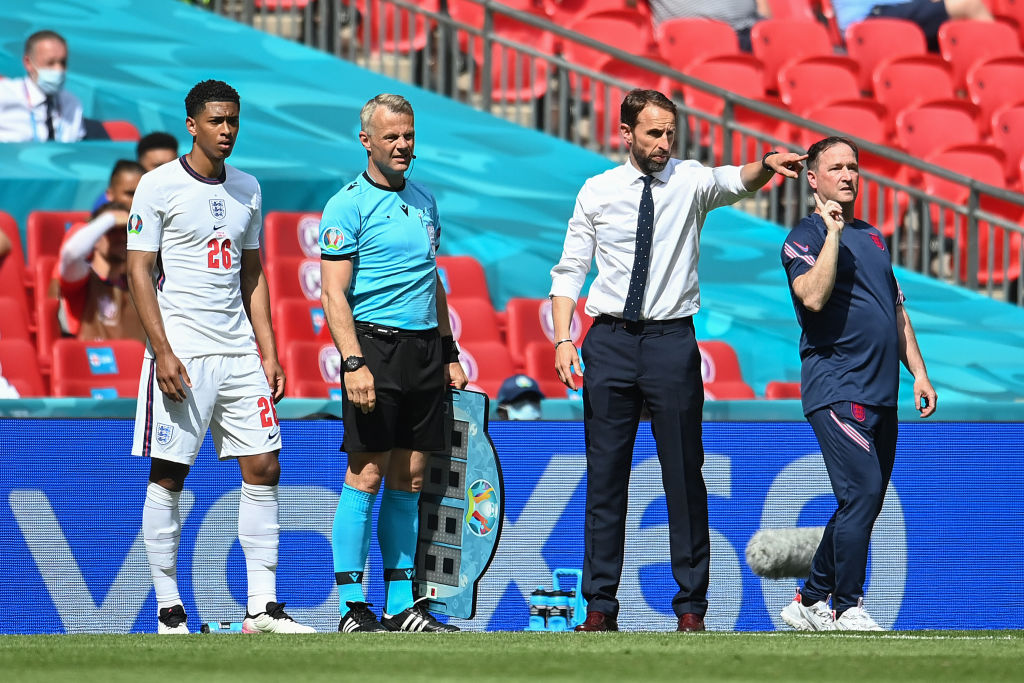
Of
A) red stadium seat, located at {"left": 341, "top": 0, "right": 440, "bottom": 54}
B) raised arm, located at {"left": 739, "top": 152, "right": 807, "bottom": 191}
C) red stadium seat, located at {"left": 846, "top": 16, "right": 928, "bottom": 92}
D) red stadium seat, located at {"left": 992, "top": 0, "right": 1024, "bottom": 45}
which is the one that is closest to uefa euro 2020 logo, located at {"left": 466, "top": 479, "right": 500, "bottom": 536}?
raised arm, located at {"left": 739, "top": 152, "right": 807, "bottom": 191}

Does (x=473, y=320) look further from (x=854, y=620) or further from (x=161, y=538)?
(x=854, y=620)

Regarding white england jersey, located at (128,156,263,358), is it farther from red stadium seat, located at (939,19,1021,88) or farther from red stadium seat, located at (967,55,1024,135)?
red stadium seat, located at (939,19,1021,88)

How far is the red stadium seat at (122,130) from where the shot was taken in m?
11.4

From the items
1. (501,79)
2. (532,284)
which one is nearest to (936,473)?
(532,284)

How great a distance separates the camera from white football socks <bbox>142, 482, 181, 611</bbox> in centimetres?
584

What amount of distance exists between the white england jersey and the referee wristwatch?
1.47 feet

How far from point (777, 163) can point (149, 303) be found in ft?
7.41

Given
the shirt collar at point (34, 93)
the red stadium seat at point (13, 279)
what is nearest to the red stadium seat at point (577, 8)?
the shirt collar at point (34, 93)

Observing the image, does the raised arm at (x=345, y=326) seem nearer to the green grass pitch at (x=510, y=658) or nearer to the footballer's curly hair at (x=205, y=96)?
the footballer's curly hair at (x=205, y=96)

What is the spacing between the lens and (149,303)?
226 inches

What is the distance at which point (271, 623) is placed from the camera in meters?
5.79

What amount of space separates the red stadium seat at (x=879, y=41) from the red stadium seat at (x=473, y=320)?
267 inches

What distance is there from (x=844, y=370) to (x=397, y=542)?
176 cm

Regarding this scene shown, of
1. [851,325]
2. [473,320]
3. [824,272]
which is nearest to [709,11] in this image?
[473,320]
